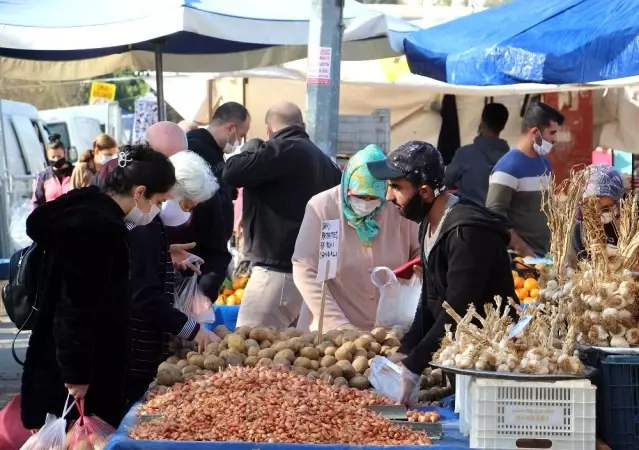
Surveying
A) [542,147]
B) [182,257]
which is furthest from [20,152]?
[182,257]

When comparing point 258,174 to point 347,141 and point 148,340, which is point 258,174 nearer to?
point 148,340

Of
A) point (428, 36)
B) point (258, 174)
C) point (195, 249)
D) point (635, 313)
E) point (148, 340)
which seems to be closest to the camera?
point (635, 313)

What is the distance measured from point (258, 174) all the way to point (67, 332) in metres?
2.66

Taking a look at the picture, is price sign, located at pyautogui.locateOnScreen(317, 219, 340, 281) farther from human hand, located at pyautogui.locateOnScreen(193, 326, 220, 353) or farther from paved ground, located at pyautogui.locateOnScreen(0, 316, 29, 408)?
paved ground, located at pyautogui.locateOnScreen(0, 316, 29, 408)

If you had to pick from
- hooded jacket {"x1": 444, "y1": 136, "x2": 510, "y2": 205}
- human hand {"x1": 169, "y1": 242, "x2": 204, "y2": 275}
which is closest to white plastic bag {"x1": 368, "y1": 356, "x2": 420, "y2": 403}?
human hand {"x1": 169, "y1": 242, "x2": 204, "y2": 275}

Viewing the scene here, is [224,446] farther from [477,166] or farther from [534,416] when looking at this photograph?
[477,166]

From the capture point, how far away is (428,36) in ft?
26.1

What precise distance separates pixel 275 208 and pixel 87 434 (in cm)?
274

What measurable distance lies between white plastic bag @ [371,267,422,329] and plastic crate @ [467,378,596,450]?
184 centimetres

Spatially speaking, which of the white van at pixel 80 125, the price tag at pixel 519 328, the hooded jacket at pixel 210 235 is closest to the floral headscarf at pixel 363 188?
the hooded jacket at pixel 210 235

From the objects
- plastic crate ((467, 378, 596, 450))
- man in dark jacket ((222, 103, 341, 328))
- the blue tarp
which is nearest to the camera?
plastic crate ((467, 378, 596, 450))

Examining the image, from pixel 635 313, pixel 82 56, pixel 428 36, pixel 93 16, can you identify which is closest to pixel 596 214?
pixel 635 313

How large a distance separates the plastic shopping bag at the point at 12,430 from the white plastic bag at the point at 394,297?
1.78 m

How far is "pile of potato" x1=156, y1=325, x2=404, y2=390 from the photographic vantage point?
490cm
